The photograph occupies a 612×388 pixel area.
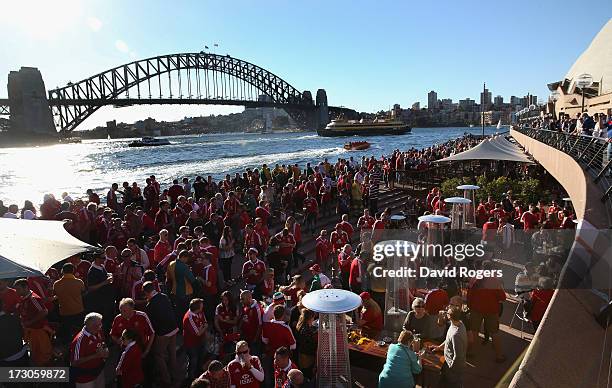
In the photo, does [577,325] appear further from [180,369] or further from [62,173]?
[62,173]

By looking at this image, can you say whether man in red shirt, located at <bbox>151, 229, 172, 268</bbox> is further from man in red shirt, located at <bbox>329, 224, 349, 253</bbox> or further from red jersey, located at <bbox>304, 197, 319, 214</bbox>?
red jersey, located at <bbox>304, 197, 319, 214</bbox>

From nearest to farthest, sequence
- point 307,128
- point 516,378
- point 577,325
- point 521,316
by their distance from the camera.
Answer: point 516,378
point 577,325
point 521,316
point 307,128

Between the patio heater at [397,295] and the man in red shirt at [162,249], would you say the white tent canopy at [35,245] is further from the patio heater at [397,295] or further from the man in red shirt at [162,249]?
the patio heater at [397,295]

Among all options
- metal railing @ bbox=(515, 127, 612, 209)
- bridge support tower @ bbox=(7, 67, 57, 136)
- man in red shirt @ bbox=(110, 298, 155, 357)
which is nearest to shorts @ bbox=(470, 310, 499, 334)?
metal railing @ bbox=(515, 127, 612, 209)

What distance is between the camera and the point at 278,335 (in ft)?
16.5

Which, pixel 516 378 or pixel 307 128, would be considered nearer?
pixel 516 378

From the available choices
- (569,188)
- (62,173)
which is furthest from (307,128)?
(569,188)

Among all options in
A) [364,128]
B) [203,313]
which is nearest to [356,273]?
[203,313]

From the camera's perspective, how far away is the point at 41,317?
520 cm

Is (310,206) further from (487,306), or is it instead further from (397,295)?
(487,306)

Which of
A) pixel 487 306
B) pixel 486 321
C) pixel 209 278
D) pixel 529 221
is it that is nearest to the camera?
pixel 487 306

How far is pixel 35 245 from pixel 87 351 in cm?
183

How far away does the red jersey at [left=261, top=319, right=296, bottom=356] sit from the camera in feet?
16.5

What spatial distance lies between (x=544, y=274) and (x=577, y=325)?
8.11 feet
